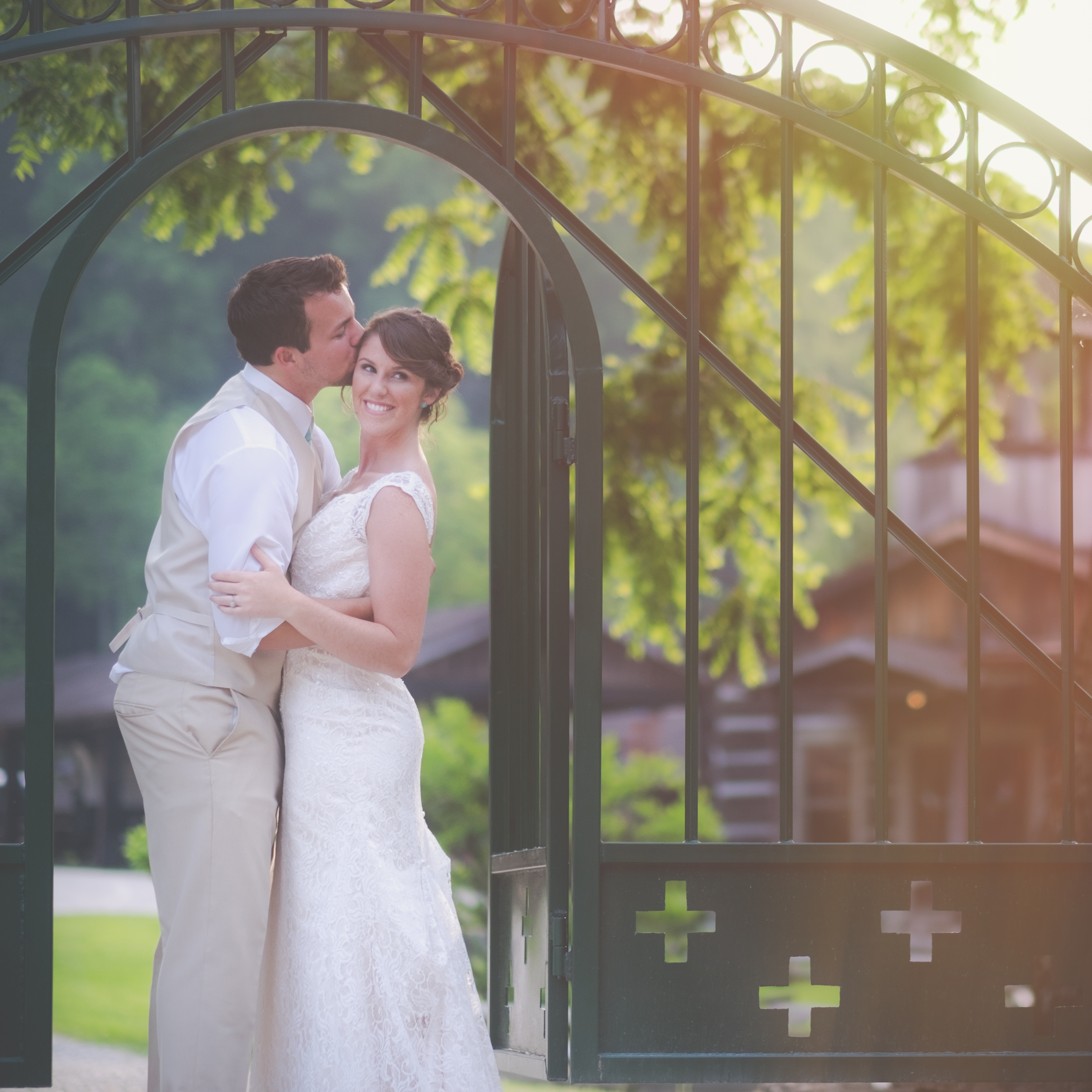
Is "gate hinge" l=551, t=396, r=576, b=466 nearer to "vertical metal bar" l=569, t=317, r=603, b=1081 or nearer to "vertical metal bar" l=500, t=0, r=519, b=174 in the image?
"vertical metal bar" l=569, t=317, r=603, b=1081

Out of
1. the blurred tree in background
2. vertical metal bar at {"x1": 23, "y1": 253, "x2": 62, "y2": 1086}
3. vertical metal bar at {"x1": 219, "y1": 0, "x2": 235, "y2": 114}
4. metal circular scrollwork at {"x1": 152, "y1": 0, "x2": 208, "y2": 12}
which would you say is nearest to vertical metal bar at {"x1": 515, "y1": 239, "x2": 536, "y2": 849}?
vertical metal bar at {"x1": 219, "y1": 0, "x2": 235, "y2": 114}

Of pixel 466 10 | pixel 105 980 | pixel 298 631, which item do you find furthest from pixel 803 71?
pixel 105 980

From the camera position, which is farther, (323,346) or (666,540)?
(666,540)

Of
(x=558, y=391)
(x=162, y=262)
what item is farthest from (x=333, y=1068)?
(x=162, y=262)

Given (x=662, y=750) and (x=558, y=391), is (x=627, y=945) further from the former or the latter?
(x=662, y=750)

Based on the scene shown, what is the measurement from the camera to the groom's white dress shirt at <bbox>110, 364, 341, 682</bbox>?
127 inches

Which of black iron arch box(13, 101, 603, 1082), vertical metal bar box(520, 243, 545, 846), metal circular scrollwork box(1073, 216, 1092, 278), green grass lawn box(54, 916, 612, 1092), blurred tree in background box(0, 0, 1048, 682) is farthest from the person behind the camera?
green grass lawn box(54, 916, 612, 1092)

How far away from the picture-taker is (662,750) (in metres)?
23.2

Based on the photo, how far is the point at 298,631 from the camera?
3.30 metres

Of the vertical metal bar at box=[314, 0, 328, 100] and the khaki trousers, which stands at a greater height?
the vertical metal bar at box=[314, 0, 328, 100]

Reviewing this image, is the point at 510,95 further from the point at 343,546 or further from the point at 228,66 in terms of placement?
the point at 343,546

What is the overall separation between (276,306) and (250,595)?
0.83 meters

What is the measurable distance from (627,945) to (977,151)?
2.25 m

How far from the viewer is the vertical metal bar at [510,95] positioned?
11.8ft
